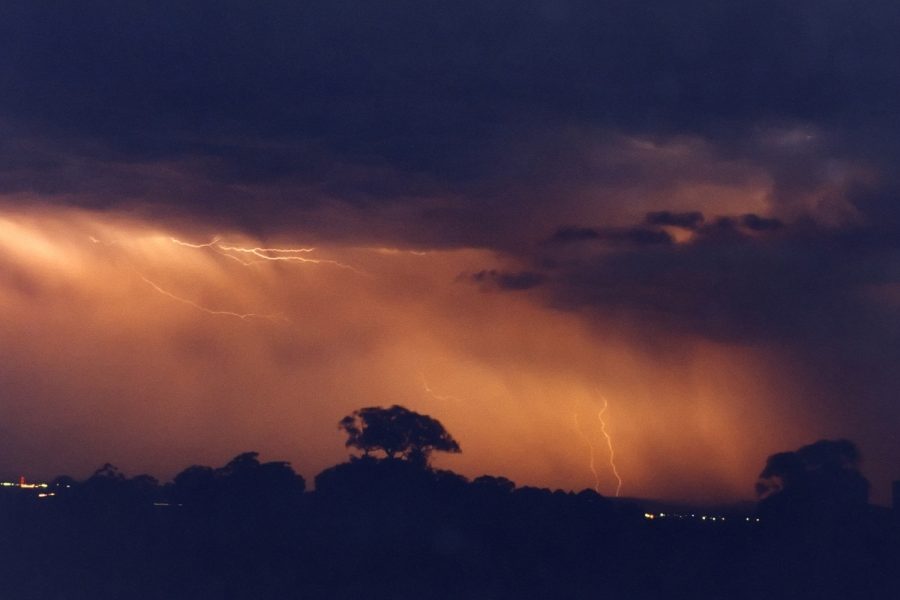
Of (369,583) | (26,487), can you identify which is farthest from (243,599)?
(26,487)

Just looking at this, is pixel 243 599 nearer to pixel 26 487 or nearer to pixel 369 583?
pixel 369 583

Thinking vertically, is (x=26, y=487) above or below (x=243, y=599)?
above

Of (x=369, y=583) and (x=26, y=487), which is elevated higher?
(x=26, y=487)

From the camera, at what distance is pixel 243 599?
2395 inches

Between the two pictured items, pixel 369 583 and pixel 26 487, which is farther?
pixel 26 487

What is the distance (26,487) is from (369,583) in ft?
69.8

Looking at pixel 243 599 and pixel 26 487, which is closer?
pixel 243 599

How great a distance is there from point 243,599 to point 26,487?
18154 mm

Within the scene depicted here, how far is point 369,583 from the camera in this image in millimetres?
63344

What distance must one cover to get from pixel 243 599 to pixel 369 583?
6.04 meters
